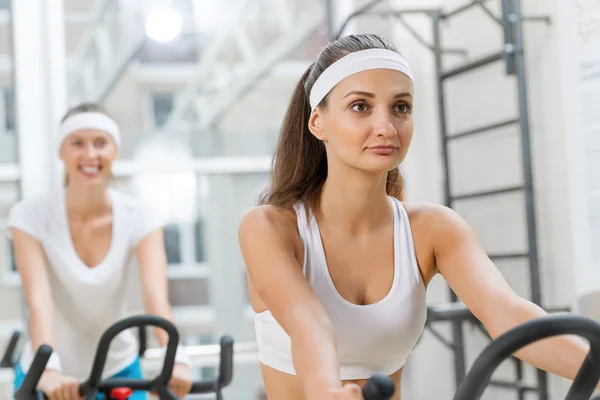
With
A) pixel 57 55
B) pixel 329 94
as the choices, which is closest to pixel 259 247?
pixel 329 94

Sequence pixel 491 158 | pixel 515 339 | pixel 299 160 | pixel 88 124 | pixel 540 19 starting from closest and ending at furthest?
pixel 515 339, pixel 299 160, pixel 88 124, pixel 540 19, pixel 491 158

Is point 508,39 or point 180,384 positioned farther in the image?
point 508,39

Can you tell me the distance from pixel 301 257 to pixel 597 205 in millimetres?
2074

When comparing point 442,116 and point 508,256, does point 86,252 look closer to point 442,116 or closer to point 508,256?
point 508,256

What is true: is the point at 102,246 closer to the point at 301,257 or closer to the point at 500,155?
the point at 301,257

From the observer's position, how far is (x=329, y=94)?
1.65 meters

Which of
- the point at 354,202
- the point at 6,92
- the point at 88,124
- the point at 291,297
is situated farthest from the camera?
the point at 6,92

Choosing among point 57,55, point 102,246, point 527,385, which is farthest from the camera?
point 57,55

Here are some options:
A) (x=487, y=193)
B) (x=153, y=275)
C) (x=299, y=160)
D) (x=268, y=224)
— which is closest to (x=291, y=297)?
(x=268, y=224)

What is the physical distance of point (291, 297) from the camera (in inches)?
58.2

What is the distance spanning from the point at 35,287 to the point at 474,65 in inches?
88.3

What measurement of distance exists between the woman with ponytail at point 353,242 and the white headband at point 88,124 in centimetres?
135

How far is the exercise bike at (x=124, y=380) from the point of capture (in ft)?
6.60

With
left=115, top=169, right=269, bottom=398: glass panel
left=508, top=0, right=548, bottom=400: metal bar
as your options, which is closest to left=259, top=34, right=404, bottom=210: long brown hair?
left=508, top=0, right=548, bottom=400: metal bar
